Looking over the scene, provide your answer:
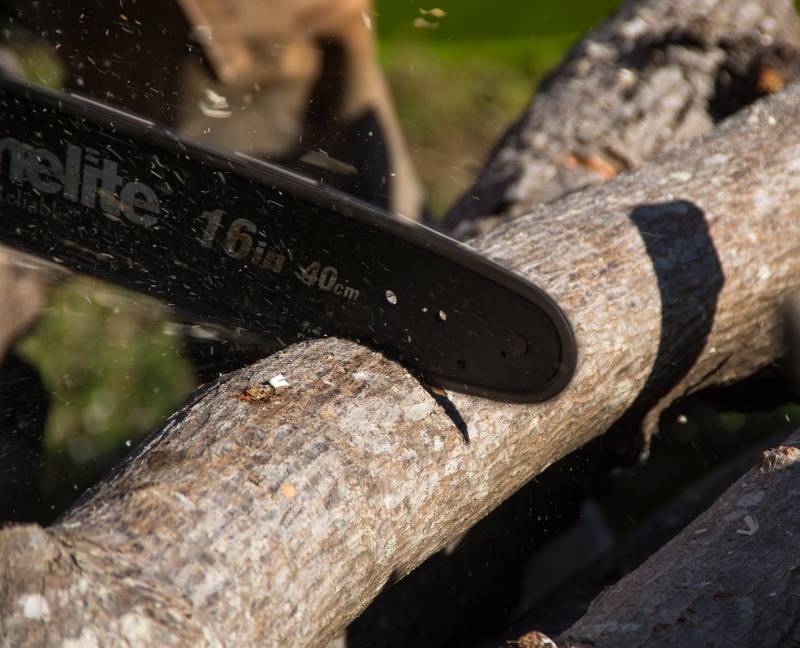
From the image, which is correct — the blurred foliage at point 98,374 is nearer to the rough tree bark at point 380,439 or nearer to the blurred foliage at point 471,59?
the rough tree bark at point 380,439

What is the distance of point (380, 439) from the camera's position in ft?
4.84

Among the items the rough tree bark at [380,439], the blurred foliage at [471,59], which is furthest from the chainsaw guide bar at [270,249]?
the blurred foliage at [471,59]

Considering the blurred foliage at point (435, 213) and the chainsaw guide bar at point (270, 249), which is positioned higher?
the chainsaw guide bar at point (270, 249)

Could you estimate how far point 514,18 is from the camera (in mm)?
5434

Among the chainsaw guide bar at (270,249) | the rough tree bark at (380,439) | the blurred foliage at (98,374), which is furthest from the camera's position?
the blurred foliage at (98,374)

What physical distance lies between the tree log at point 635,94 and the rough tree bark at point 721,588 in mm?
1283

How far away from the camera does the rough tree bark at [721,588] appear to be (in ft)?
4.21

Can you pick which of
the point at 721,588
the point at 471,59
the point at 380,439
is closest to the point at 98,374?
the point at 380,439

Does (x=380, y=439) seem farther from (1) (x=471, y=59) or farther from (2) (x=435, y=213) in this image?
(1) (x=471, y=59)

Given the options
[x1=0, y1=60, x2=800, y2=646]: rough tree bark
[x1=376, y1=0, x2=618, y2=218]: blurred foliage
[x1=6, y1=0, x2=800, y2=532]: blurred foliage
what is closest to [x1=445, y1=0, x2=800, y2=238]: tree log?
[x1=0, y1=60, x2=800, y2=646]: rough tree bark

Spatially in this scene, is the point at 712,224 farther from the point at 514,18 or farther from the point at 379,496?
the point at 514,18

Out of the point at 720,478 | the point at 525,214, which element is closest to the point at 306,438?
the point at 525,214

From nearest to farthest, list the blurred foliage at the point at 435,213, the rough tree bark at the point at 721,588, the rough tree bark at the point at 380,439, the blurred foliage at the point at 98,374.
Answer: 1. the rough tree bark at the point at 380,439
2. the rough tree bark at the point at 721,588
3. the blurred foliage at the point at 98,374
4. the blurred foliage at the point at 435,213

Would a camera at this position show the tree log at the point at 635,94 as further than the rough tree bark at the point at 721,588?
Yes
